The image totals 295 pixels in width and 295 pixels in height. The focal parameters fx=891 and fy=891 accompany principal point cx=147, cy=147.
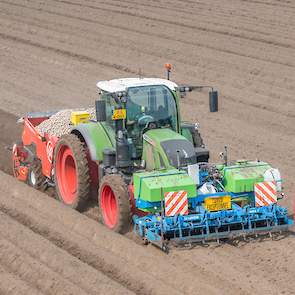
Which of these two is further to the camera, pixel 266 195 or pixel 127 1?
pixel 127 1

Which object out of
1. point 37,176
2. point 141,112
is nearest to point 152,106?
point 141,112

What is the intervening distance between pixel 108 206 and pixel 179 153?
1201mm

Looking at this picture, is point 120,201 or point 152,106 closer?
point 120,201

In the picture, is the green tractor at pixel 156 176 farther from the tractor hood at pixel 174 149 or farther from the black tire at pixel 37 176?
the black tire at pixel 37 176

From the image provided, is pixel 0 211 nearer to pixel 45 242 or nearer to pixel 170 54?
pixel 45 242

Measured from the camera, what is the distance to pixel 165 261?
10.6 metres

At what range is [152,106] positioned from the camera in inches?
490

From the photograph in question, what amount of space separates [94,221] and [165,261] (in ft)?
5.94

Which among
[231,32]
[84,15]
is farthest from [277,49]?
[84,15]

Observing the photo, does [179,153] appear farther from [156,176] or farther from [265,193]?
[265,193]

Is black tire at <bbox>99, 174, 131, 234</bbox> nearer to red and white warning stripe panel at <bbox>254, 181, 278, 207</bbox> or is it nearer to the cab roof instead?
the cab roof

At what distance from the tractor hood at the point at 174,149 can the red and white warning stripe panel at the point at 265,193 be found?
94cm

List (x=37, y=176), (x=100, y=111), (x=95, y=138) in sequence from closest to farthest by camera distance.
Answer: (x=100, y=111) < (x=95, y=138) < (x=37, y=176)

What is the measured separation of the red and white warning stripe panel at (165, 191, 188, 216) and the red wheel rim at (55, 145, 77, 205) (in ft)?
8.09
